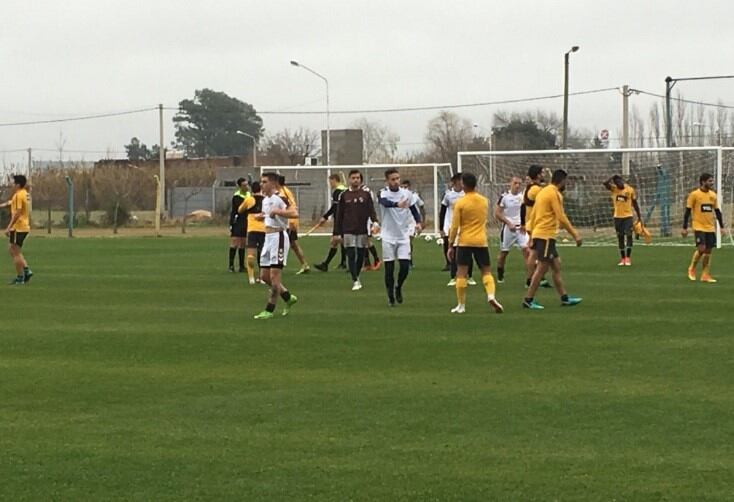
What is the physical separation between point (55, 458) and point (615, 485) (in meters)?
3.56

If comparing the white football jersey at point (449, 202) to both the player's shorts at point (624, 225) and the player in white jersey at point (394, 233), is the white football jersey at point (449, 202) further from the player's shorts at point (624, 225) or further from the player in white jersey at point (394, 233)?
the player's shorts at point (624, 225)

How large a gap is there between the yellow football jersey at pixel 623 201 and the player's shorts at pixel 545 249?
33.2ft

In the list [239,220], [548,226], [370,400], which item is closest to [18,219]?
[239,220]

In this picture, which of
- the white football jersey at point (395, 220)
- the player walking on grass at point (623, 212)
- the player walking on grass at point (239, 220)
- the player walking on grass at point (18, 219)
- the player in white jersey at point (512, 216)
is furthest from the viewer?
the player walking on grass at point (623, 212)

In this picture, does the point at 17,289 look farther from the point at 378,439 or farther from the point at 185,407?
the point at 378,439

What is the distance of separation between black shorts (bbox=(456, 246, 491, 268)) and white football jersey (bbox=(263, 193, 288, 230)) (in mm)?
2319

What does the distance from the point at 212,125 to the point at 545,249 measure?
11903 centimetres

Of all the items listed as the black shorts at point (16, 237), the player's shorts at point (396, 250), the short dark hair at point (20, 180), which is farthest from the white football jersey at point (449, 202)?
the black shorts at point (16, 237)

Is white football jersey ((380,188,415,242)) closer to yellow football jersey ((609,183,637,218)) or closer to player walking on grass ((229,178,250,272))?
player walking on grass ((229,178,250,272))

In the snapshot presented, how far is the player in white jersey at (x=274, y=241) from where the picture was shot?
16.0 m

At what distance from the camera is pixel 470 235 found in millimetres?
16375

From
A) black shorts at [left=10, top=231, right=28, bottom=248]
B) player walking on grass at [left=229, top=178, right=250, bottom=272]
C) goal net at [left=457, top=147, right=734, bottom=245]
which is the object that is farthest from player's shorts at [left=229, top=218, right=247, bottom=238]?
goal net at [left=457, top=147, right=734, bottom=245]

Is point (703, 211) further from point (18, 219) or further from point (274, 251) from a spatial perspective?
point (18, 219)

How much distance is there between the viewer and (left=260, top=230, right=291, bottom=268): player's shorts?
16.0 meters
